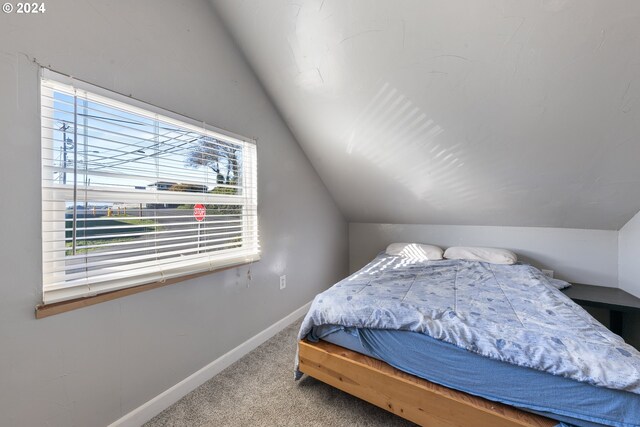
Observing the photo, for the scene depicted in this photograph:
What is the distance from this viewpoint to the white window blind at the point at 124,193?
107 centimetres

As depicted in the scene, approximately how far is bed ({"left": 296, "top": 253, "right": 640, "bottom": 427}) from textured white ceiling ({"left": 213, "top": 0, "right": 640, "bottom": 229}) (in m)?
0.91

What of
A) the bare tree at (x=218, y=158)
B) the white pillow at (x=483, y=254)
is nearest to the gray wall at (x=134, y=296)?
the bare tree at (x=218, y=158)

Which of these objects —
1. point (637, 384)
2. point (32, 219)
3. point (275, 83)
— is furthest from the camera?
point (275, 83)

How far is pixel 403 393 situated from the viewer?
123cm

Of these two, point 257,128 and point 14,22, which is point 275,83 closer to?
point 257,128

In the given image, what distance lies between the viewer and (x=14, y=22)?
3.10ft

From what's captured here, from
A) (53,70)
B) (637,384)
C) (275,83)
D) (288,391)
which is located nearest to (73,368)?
Answer: (288,391)

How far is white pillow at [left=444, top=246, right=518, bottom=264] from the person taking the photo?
235 centimetres

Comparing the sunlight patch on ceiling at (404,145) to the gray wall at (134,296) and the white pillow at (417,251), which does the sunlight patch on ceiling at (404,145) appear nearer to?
the white pillow at (417,251)

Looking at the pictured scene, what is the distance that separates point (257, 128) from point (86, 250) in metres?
1.36

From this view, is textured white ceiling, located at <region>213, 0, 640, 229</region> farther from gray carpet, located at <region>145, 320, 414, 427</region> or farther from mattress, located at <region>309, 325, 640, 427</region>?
gray carpet, located at <region>145, 320, 414, 427</region>

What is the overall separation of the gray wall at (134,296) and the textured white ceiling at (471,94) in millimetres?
381

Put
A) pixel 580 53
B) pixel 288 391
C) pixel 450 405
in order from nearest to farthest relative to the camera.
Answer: pixel 450 405
pixel 580 53
pixel 288 391

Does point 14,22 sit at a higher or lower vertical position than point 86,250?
higher
